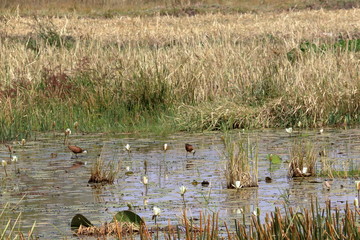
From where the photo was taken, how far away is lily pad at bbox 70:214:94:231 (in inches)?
225

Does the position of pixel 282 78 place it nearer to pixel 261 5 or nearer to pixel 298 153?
pixel 298 153

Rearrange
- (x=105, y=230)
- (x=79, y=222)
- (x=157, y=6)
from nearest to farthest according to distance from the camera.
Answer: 1. (x=105, y=230)
2. (x=79, y=222)
3. (x=157, y=6)

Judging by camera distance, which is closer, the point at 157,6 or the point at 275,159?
the point at 275,159

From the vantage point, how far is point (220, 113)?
37.7ft

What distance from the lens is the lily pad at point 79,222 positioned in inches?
225

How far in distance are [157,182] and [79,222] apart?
196cm

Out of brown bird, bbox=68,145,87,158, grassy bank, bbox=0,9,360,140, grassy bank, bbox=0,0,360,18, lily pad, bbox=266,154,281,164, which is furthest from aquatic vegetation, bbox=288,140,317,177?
grassy bank, bbox=0,0,360,18

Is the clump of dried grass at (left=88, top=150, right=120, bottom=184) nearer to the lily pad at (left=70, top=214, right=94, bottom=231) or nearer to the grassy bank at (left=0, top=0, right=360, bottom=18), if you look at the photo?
the lily pad at (left=70, top=214, right=94, bottom=231)

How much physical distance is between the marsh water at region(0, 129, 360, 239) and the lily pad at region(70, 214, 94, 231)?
66 mm

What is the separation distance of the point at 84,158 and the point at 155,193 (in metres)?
2.46

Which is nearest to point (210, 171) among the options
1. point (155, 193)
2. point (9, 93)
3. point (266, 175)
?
point (266, 175)

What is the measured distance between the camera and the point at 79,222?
19.0 feet

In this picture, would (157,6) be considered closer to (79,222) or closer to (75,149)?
(75,149)

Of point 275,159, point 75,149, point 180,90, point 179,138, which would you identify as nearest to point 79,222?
point 275,159
